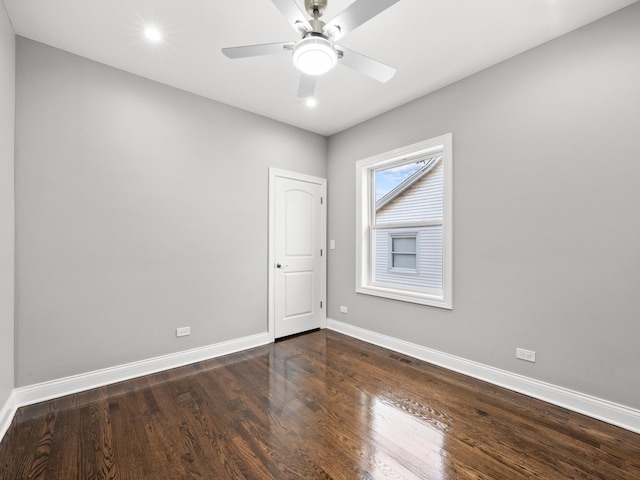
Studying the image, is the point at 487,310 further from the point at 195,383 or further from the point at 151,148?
the point at 151,148

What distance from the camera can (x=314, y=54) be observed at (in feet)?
5.34

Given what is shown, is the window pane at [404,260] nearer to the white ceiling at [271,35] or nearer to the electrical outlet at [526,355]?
the electrical outlet at [526,355]

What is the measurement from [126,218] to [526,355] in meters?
3.77

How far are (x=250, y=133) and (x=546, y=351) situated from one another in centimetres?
370

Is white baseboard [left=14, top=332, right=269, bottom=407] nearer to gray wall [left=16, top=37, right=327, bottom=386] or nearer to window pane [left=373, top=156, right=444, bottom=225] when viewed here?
gray wall [left=16, top=37, right=327, bottom=386]

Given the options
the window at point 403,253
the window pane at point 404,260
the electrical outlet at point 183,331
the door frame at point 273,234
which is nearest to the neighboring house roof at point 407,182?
the window at point 403,253

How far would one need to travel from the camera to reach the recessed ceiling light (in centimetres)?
220

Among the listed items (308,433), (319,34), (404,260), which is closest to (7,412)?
(308,433)

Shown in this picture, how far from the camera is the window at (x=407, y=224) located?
10.1 feet

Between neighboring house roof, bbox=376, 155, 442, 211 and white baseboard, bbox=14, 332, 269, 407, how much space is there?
236cm

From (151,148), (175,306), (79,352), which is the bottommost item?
(79,352)

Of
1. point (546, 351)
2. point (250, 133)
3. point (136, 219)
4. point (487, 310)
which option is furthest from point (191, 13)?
point (546, 351)

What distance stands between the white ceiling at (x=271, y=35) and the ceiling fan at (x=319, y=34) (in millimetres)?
450

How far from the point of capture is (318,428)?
6.50 ft
